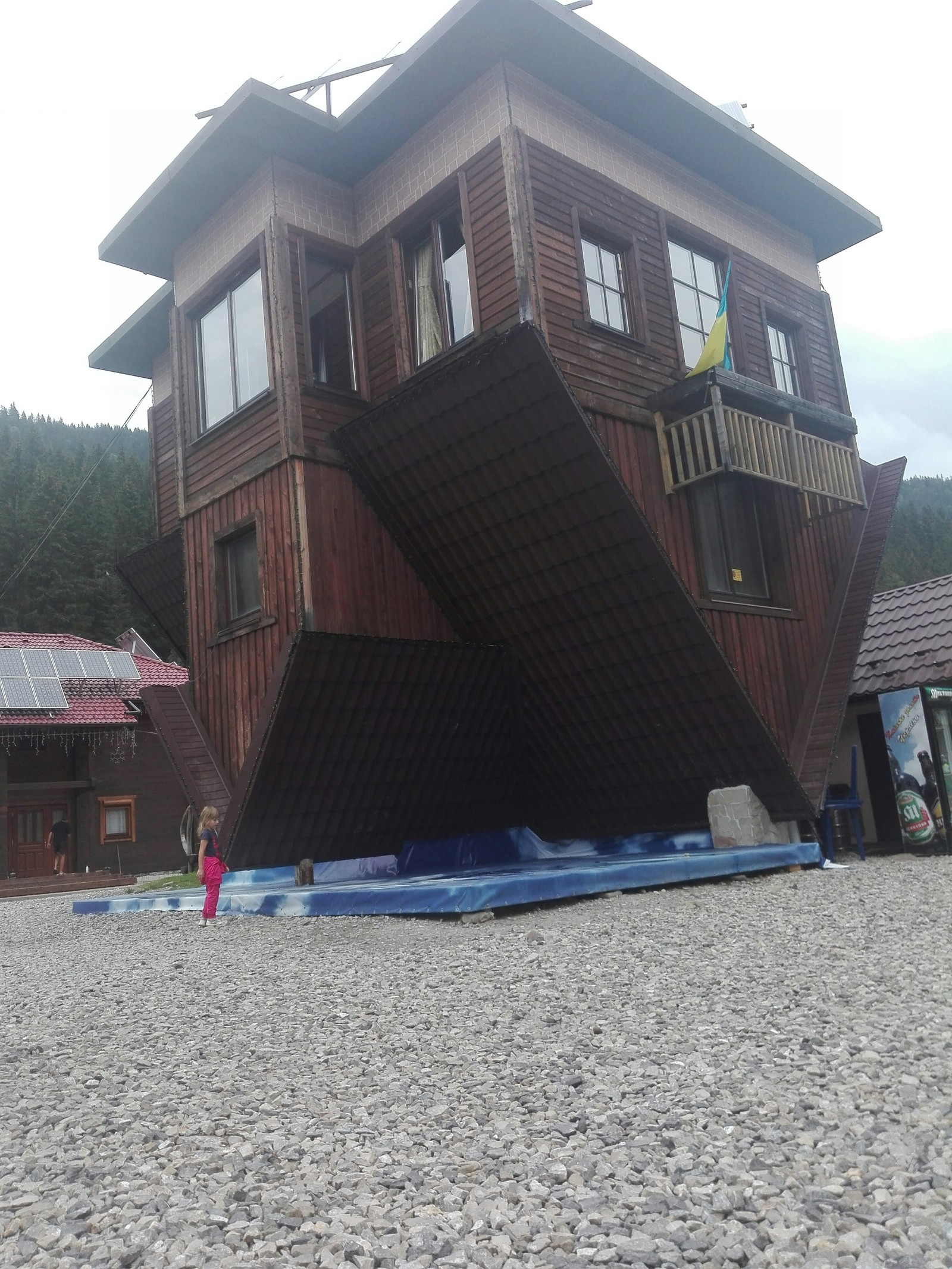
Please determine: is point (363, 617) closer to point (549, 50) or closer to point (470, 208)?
point (470, 208)

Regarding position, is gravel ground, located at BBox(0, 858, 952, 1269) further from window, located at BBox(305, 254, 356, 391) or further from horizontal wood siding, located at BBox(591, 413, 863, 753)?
window, located at BBox(305, 254, 356, 391)

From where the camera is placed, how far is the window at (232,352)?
12523 millimetres

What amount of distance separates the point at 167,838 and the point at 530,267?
Result: 21844mm

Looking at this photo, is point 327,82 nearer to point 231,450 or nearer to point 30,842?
point 231,450

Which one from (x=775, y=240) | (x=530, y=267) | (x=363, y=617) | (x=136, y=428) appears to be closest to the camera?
(x=530, y=267)

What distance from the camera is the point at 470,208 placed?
11148 millimetres

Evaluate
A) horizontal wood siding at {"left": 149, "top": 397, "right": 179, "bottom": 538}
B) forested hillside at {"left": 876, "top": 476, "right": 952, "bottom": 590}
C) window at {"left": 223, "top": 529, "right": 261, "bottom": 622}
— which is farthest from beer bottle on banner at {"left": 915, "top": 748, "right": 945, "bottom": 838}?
forested hillside at {"left": 876, "top": 476, "right": 952, "bottom": 590}

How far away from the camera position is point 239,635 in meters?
12.4

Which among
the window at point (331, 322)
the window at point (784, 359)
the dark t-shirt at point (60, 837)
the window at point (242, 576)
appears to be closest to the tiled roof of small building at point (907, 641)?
the window at point (784, 359)

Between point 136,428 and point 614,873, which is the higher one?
point 136,428

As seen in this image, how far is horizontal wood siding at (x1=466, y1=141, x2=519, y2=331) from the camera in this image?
1067 centimetres

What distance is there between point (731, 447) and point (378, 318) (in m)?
4.57

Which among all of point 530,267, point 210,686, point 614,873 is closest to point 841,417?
point 530,267

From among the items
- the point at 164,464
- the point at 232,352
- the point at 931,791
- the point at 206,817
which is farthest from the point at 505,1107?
the point at 164,464
